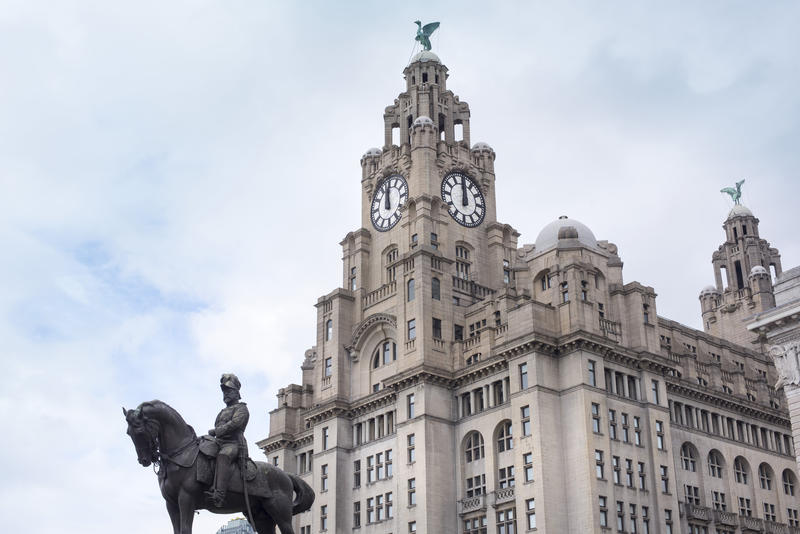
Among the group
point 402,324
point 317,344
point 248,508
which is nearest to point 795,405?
point 248,508

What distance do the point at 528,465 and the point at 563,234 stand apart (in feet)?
74.3

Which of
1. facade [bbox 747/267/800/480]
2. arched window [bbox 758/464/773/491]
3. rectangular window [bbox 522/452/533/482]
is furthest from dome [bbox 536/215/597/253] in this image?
facade [bbox 747/267/800/480]

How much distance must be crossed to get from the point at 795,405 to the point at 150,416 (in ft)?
127

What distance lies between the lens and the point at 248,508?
24.6 meters

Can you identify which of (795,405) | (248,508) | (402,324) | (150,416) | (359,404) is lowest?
(248,508)

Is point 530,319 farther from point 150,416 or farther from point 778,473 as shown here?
point 150,416

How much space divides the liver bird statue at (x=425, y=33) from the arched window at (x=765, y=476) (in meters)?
56.9

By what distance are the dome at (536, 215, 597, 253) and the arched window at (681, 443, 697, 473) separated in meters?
19.5

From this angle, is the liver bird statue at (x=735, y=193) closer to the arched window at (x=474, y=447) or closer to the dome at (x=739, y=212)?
the dome at (x=739, y=212)

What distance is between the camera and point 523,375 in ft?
265

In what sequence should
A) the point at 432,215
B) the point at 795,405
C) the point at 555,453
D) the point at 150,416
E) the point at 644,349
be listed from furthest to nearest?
the point at 432,215
the point at 644,349
the point at 555,453
the point at 795,405
the point at 150,416

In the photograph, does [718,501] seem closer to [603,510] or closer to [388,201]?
[603,510]

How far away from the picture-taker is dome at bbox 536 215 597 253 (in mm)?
90625

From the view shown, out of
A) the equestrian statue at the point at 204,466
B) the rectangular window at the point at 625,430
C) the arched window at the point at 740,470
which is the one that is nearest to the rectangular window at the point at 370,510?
the rectangular window at the point at 625,430
